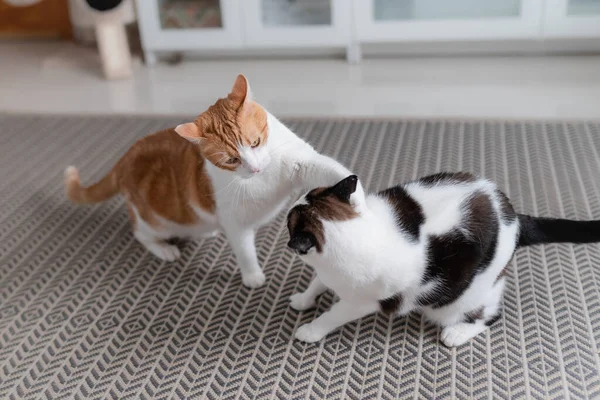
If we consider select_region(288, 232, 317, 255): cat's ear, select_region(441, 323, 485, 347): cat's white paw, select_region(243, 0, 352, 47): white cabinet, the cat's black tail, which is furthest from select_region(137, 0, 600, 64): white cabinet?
select_region(288, 232, 317, 255): cat's ear

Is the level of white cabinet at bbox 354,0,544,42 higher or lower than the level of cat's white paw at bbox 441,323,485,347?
higher

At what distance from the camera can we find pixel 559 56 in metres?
2.65

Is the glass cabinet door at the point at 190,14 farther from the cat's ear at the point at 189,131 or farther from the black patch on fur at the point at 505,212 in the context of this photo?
the black patch on fur at the point at 505,212

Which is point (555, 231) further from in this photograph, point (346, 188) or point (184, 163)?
point (184, 163)

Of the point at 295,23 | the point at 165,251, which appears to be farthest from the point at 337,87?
the point at 165,251

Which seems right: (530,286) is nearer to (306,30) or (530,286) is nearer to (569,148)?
(569,148)

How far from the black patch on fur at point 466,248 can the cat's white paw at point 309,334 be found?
9.4 inches

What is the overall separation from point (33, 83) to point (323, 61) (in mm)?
1201

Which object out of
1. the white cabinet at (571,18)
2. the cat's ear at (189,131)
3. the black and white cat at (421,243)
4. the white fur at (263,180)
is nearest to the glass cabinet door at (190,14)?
the white cabinet at (571,18)

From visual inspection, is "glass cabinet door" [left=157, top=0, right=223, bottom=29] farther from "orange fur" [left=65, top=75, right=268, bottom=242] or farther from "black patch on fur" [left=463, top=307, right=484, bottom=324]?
"black patch on fur" [left=463, top=307, right=484, bottom=324]

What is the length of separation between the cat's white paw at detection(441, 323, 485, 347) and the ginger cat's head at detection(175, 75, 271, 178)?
47 cm

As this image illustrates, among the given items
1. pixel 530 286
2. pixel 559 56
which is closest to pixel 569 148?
pixel 530 286

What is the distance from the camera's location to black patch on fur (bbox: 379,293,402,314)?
1.17 metres

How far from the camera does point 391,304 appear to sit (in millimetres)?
1185
